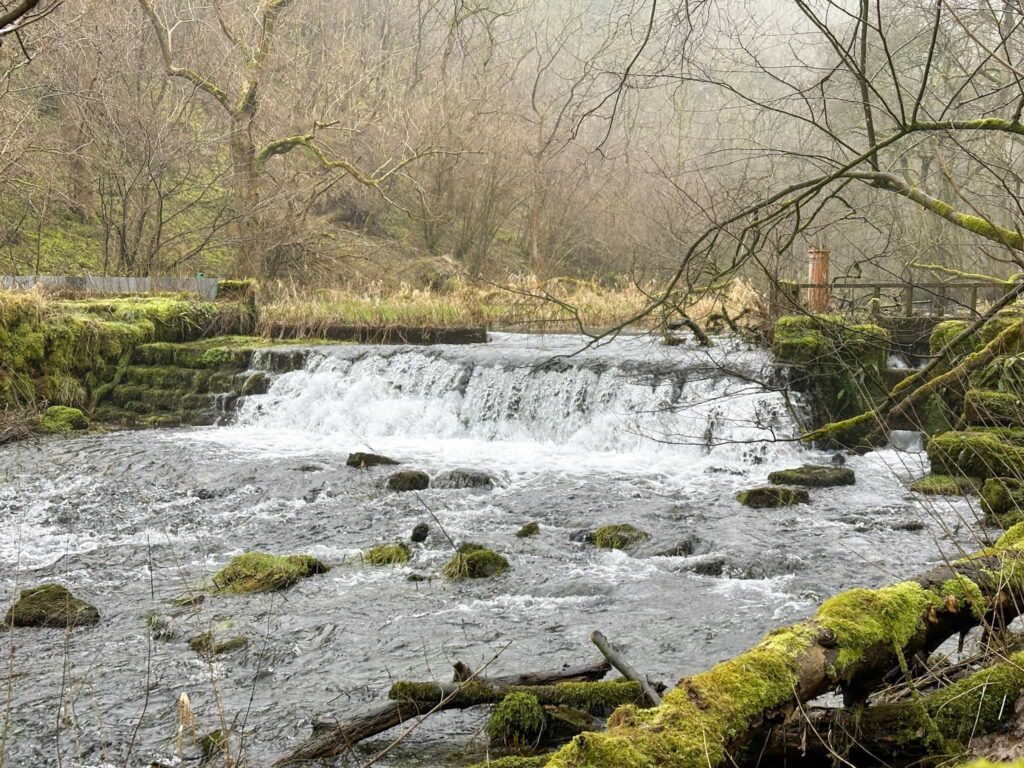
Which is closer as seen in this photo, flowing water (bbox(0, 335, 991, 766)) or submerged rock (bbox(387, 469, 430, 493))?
flowing water (bbox(0, 335, 991, 766))

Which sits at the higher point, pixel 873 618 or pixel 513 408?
pixel 873 618

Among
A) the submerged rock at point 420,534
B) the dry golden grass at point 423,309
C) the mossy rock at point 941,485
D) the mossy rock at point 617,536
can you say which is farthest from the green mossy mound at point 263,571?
the dry golden grass at point 423,309

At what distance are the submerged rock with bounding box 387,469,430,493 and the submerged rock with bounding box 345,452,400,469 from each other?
0.87 metres

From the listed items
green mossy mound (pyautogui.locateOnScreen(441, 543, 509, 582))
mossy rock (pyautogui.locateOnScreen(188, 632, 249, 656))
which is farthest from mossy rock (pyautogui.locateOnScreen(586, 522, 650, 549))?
mossy rock (pyautogui.locateOnScreen(188, 632, 249, 656))

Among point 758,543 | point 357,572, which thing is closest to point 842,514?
point 758,543

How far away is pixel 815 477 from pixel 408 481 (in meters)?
4.24

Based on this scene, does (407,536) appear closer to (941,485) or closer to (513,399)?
(941,485)

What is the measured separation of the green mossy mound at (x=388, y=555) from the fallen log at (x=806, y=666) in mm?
4917

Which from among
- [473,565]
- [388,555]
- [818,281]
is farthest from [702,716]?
[818,281]

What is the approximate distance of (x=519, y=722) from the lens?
13.0 feet

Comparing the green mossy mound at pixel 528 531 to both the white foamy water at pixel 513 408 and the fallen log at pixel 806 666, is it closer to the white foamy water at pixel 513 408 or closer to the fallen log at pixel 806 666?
the white foamy water at pixel 513 408

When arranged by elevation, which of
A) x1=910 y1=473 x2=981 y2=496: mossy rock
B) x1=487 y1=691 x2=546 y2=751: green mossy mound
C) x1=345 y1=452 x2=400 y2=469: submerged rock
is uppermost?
x1=910 y1=473 x2=981 y2=496: mossy rock

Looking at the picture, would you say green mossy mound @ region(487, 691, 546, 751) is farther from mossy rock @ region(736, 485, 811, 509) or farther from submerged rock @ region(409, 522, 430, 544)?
mossy rock @ region(736, 485, 811, 509)

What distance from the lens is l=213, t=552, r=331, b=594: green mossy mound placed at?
6859 mm
